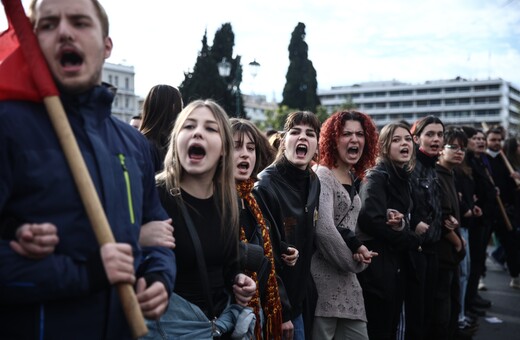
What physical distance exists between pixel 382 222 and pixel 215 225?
244 centimetres

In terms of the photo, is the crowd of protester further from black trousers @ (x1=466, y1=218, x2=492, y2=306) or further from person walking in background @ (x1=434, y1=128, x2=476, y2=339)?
black trousers @ (x1=466, y1=218, x2=492, y2=306)

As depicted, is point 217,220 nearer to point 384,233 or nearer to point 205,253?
point 205,253

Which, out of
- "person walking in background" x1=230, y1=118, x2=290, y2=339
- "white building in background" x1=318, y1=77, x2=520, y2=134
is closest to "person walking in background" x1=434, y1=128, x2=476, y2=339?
"person walking in background" x1=230, y1=118, x2=290, y2=339

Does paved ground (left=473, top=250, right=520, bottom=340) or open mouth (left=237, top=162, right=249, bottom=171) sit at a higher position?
open mouth (left=237, top=162, right=249, bottom=171)

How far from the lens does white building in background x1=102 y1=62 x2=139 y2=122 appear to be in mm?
97250

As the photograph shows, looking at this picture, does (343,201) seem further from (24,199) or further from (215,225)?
(24,199)

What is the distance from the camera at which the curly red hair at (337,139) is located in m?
4.91

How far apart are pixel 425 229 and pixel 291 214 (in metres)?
1.89

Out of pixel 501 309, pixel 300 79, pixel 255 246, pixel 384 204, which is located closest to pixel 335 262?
pixel 384 204

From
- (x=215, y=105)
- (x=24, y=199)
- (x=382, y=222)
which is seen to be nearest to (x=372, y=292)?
(x=382, y=222)

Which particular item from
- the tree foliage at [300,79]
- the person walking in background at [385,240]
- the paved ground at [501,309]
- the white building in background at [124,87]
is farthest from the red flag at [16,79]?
the white building in background at [124,87]

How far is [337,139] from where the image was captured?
16.1 feet

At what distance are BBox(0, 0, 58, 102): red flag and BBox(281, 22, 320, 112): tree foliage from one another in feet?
147

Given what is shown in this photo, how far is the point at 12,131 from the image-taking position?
5.63ft
